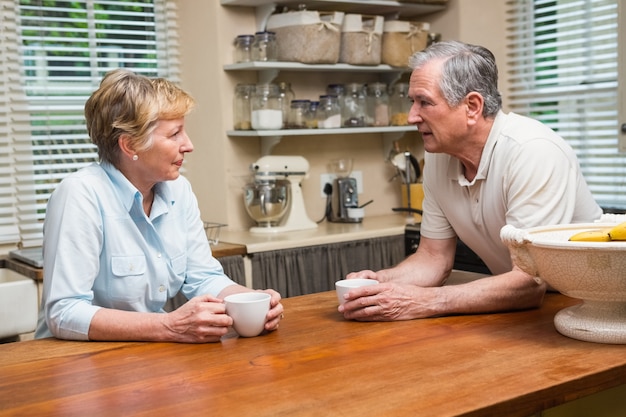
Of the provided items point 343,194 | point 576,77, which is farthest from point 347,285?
point 576,77

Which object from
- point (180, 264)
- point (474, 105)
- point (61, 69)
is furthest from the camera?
point (61, 69)

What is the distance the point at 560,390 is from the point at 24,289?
6.61 feet

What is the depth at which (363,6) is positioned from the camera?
13.4 feet

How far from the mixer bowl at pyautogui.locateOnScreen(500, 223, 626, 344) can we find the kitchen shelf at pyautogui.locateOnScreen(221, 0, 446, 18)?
7.83 feet

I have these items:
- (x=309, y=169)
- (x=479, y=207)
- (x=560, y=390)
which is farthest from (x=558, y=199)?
(x=309, y=169)

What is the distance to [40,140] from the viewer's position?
3611 millimetres

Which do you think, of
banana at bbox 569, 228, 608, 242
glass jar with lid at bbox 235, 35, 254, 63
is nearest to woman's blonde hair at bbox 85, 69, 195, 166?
banana at bbox 569, 228, 608, 242

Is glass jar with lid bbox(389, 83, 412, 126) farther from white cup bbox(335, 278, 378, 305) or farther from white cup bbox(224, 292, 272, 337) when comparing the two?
white cup bbox(224, 292, 272, 337)

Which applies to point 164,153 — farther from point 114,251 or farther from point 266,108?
point 266,108

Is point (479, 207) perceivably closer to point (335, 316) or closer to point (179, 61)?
point (335, 316)

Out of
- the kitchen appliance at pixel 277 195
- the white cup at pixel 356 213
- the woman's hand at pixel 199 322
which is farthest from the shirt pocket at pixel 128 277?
the white cup at pixel 356 213

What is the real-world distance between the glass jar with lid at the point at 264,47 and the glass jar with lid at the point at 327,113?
341 mm

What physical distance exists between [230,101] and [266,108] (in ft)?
0.61

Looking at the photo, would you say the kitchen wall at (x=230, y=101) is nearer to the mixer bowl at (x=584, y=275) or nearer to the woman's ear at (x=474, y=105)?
the woman's ear at (x=474, y=105)
